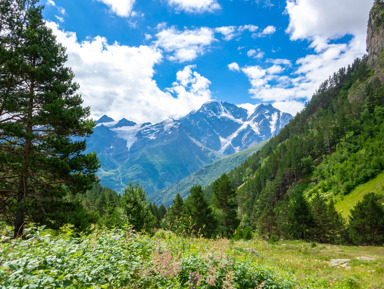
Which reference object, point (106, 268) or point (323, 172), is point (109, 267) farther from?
point (323, 172)

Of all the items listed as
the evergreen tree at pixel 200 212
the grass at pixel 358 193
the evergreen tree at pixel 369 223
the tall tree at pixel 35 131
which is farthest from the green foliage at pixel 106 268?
the grass at pixel 358 193

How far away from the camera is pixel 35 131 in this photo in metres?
13.6

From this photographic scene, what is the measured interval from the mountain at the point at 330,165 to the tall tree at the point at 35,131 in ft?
144

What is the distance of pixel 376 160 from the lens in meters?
66.0

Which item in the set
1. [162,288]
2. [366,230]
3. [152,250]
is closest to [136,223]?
[152,250]

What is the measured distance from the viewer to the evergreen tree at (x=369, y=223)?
3772cm

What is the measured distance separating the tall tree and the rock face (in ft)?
670

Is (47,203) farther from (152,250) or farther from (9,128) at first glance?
(152,250)

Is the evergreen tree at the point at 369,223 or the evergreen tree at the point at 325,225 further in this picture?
the evergreen tree at the point at 325,225

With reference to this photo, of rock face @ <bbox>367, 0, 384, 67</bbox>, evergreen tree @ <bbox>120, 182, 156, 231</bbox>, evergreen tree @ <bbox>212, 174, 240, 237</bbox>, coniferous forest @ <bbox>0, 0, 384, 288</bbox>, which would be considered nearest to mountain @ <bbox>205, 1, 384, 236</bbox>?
rock face @ <bbox>367, 0, 384, 67</bbox>

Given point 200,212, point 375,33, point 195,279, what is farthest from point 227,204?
point 375,33

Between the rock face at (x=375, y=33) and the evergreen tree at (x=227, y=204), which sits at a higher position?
the rock face at (x=375, y=33)

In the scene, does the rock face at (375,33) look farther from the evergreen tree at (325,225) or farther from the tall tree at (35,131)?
the tall tree at (35,131)

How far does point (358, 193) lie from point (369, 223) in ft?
101
